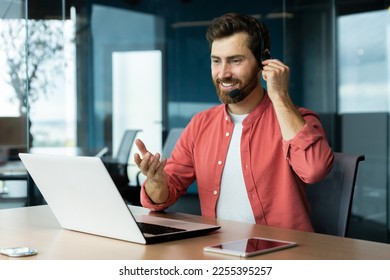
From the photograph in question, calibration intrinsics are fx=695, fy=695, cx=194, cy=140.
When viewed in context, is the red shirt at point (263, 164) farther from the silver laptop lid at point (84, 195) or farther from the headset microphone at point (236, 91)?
the silver laptop lid at point (84, 195)

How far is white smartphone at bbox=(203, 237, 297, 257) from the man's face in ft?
2.58

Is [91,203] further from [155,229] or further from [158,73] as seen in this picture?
[158,73]

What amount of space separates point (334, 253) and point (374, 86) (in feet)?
11.8

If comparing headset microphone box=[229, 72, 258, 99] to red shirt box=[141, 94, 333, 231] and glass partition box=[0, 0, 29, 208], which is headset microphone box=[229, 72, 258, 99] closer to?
red shirt box=[141, 94, 333, 231]

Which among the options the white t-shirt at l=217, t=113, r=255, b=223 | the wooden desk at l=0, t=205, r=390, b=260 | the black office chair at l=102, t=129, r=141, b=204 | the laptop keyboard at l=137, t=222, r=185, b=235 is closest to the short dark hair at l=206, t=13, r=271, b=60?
the white t-shirt at l=217, t=113, r=255, b=223

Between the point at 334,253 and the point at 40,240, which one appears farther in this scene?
the point at 40,240

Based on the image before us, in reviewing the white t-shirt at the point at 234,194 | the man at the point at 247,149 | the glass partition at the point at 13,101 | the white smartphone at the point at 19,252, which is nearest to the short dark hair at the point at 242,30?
the man at the point at 247,149

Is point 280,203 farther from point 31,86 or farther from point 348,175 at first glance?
point 31,86

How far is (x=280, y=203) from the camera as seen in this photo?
2.29 meters

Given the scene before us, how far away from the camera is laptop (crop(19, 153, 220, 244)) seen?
5.51ft

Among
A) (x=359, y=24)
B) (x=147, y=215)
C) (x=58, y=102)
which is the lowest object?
(x=147, y=215)

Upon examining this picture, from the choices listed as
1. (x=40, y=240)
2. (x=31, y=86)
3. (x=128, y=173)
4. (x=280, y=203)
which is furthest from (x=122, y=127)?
(x=40, y=240)

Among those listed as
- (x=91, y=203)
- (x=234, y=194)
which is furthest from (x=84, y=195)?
(x=234, y=194)

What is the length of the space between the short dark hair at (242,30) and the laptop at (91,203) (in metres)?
0.75
